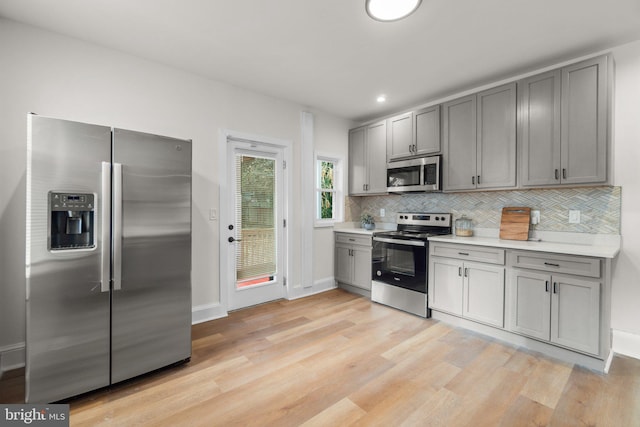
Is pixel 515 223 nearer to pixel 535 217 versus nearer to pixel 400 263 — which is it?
pixel 535 217

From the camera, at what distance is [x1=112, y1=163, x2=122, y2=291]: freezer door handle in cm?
194

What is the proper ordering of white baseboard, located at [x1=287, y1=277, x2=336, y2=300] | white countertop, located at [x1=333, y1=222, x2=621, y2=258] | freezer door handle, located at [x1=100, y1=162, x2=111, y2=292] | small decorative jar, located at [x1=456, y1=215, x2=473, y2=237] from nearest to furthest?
freezer door handle, located at [x1=100, y1=162, x2=111, y2=292] < white countertop, located at [x1=333, y1=222, x2=621, y2=258] < small decorative jar, located at [x1=456, y1=215, x2=473, y2=237] < white baseboard, located at [x1=287, y1=277, x2=336, y2=300]

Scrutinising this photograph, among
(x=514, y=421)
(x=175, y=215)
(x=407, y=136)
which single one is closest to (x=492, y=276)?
(x=514, y=421)

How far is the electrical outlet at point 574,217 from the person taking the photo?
9.03 ft

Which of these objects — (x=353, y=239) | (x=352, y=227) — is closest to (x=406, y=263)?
(x=353, y=239)

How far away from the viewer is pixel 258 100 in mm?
3594

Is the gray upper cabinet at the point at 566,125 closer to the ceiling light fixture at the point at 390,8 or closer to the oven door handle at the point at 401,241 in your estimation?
the oven door handle at the point at 401,241

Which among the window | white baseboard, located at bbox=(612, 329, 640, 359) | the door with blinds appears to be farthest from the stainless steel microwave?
white baseboard, located at bbox=(612, 329, 640, 359)

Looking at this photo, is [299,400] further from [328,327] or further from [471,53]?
[471,53]

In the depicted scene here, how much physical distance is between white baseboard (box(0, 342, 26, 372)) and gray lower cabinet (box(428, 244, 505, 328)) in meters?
3.74

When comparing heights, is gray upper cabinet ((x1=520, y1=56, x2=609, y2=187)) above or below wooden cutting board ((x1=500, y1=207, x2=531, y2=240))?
above

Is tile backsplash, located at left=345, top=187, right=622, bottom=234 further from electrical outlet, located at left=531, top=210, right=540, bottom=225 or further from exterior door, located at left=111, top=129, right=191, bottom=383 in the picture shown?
exterior door, located at left=111, top=129, right=191, bottom=383

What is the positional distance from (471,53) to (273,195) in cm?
265

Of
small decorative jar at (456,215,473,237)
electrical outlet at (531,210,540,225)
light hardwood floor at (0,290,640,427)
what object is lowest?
light hardwood floor at (0,290,640,427)
